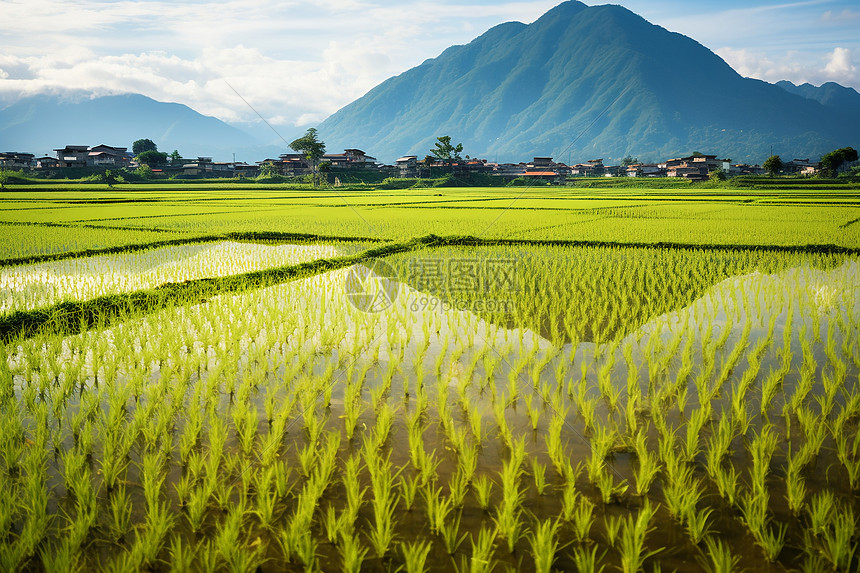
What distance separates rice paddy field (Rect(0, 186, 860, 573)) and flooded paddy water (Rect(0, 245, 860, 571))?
0.02m

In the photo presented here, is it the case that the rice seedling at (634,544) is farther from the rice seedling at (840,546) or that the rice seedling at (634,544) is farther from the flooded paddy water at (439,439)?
the rice seedling at (840,546)

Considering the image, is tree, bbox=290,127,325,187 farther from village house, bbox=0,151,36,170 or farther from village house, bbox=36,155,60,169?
Answer: village house, bbox=0,151,36,170

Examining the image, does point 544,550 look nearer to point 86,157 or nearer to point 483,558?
point 483,558

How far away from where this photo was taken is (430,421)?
11.0 ft

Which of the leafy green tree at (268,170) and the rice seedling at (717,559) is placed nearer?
the rice seedling at (717,559)

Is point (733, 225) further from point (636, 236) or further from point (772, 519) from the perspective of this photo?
point (772, 519)

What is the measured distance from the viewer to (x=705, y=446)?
9.96ft

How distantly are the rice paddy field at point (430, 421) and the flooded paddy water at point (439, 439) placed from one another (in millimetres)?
A: 18

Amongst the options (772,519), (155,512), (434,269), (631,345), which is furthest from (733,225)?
(155,512)

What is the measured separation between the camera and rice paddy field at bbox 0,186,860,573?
2199mm

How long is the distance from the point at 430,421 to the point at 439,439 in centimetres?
23

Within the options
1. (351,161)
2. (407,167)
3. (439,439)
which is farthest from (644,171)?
(439,439)

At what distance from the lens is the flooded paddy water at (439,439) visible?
7.17 ft

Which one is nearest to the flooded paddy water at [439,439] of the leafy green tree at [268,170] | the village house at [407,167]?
the leafy green tree at [268,170]
